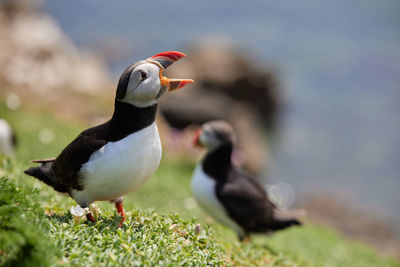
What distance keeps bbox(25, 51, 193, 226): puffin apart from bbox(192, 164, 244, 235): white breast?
2.19 m

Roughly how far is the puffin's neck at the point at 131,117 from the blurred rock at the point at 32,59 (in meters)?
9.31

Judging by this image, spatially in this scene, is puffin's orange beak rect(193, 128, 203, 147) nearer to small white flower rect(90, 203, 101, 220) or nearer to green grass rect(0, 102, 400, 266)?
green grass rect(0, 102, 400, 266)

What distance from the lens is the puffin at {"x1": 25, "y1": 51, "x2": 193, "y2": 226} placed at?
3.63m

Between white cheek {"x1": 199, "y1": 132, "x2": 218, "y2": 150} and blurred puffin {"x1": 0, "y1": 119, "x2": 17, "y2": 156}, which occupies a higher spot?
white cheek {"x1": 199, "y1": 132, "x2": 218, "y2": 150}

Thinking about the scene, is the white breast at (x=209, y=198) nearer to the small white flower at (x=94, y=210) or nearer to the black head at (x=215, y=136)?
the black head at (x=215, y=136)

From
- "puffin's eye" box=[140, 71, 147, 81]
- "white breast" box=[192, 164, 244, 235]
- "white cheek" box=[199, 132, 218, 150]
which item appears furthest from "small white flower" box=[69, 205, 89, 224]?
"white cheek" box=[199, 132, 218, 150]

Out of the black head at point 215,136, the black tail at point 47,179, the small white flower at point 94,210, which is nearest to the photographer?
the small white flower at point 94,210

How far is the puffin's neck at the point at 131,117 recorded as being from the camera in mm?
3725

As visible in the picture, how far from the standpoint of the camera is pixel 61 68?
15.0m

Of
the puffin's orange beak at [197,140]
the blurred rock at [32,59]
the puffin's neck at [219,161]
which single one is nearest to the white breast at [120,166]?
the puffin's neck at [219,161]

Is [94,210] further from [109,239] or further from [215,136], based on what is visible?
[215,136]

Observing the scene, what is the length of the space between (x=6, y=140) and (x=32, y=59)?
23.0ft

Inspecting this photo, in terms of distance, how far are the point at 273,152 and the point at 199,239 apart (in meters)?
14.6

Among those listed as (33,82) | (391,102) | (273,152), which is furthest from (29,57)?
(391,102)
